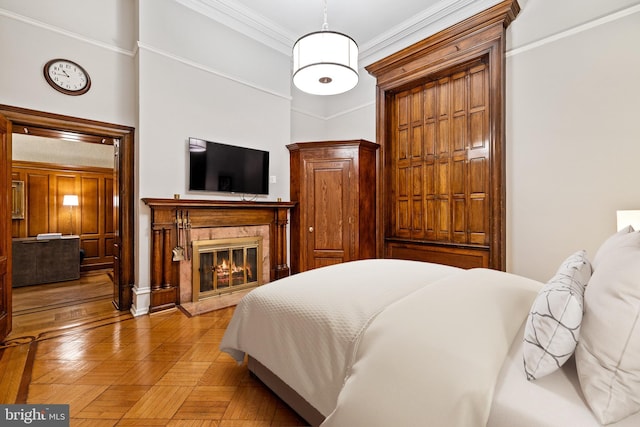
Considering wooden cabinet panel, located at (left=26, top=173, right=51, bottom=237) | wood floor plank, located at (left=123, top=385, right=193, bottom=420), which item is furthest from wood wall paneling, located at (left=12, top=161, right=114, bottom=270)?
wood floor plank, located at (left=123, top=385, right=193, bottom=420)

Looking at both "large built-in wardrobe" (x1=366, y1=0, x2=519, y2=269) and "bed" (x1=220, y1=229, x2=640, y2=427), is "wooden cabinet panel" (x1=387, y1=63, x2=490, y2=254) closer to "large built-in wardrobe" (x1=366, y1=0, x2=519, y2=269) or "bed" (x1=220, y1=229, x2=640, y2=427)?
"large built-in wardrobe" (x1=366, y1=0, x2=519, y2=269)

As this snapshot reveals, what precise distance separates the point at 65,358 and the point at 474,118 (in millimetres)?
4275

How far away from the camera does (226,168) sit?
3590 mm

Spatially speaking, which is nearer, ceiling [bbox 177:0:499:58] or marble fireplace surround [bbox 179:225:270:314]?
marble fireplace surround [bbox 179:225:270:314]

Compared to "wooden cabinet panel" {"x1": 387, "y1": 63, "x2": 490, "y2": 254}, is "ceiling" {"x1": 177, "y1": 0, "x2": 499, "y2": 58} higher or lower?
higher

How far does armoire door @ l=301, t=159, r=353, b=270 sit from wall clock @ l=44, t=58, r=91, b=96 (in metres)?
2.55

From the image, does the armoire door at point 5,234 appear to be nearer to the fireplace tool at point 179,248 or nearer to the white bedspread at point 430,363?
the fireplace tool at point 179,248

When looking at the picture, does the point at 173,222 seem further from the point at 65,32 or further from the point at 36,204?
the point at 36,204

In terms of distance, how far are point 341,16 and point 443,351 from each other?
403cm

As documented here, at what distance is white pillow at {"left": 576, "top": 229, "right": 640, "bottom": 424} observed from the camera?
67cm

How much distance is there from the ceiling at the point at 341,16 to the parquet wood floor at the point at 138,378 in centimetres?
359

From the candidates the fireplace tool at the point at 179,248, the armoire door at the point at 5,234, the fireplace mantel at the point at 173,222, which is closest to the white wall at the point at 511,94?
the fireplace mantel at the point at 173,222

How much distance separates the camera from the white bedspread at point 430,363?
793mm

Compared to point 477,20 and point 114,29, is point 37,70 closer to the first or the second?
point 114,29
